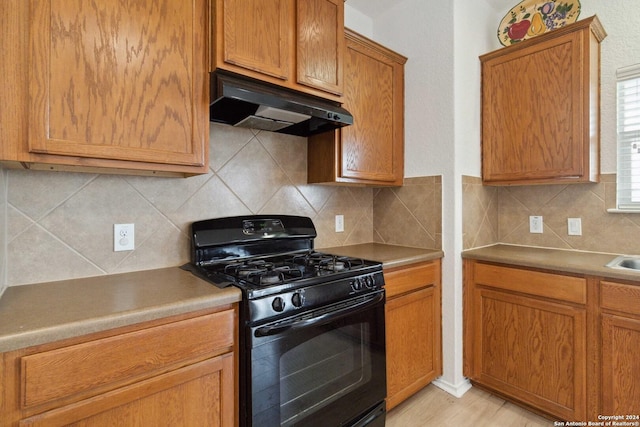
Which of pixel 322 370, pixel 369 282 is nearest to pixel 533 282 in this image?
pixel 369 282

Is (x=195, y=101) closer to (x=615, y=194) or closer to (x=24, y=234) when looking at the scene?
(x=24, y=234)

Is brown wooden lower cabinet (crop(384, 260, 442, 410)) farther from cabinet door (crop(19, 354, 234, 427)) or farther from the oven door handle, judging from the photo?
cabinet door (crop(19, 354, 234, 427))

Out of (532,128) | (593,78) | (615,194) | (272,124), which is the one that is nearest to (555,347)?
(615,194)

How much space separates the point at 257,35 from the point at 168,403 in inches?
59.7

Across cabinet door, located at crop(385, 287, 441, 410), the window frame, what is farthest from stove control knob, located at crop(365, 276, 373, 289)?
the window frame

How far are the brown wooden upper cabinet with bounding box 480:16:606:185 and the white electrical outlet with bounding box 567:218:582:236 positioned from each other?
0.30 m

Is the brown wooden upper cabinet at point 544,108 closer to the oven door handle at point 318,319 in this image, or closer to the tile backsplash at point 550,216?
the tile backsplash at point 550,216

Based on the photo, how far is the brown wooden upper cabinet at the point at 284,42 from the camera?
4.48 feet

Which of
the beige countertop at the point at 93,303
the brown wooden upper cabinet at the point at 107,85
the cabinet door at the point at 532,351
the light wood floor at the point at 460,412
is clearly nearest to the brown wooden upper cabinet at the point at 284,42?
the brown wooden upper cabinet at the point at 107,85

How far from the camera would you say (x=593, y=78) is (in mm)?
1946

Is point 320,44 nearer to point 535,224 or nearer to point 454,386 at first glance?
point 535,224

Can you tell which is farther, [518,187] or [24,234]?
[518,187]

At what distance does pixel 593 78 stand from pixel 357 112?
1460 mm

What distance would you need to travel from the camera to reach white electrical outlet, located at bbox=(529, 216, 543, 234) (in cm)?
228
